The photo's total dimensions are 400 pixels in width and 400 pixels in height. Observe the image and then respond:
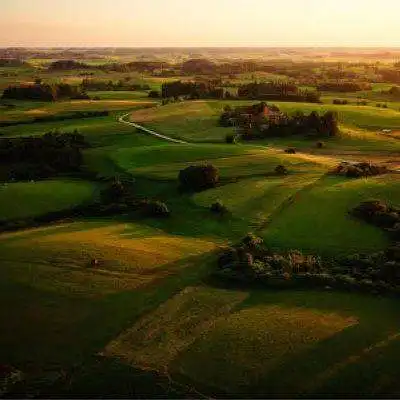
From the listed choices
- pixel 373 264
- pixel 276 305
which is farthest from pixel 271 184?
pixel 276 305

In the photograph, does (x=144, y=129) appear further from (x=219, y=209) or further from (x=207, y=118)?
(x=219, y=209)

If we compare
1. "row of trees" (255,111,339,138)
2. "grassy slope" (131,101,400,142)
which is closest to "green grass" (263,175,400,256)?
"row of trees" (255,111,339,138)

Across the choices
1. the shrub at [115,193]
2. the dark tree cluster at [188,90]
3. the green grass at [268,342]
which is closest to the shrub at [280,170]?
the shrub at [115,193]

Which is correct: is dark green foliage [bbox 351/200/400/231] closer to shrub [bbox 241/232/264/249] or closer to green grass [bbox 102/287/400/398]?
shrub [bbox 241/232/264/249]

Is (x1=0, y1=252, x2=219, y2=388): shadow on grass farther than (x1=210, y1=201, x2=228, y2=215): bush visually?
No

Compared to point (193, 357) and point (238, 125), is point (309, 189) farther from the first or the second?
point (238, 125)

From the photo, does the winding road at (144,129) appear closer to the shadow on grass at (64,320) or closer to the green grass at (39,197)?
the green grass at (39,197)

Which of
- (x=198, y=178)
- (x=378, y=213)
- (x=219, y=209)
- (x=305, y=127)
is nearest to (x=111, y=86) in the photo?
(x=305, y=127)
